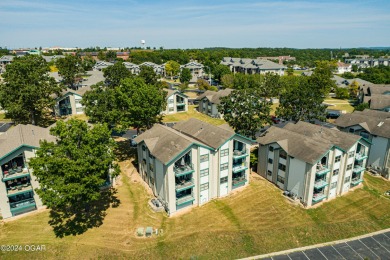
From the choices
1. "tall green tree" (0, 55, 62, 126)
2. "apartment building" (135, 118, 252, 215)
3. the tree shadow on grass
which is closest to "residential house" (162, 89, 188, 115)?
"tall green tree" (0, 55, 62, 126)

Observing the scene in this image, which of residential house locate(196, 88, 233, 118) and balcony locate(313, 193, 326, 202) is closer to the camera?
balcony locate(313, 193, 326, 202)

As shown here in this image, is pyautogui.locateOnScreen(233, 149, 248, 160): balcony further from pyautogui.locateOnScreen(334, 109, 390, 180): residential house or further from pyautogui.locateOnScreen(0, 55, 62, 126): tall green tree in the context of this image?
pyautogui.locateOnScreen(0, 55, 62, 126): tall green tree

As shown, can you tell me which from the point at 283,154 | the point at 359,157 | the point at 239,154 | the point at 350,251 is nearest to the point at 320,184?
the point at 283,154

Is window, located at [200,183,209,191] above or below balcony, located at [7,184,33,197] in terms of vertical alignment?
below

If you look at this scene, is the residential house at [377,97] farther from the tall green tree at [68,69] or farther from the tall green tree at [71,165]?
the tall green tree at [68,69]

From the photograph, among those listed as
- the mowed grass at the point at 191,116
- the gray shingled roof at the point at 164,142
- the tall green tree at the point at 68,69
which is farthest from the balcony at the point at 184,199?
the tall green tree at the point at 68,69

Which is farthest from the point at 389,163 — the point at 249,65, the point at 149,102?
the point at 249,65
